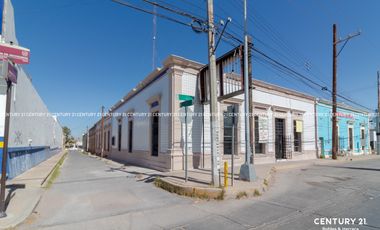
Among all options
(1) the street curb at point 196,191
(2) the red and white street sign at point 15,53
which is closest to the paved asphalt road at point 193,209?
(1) the street curb at point 196,191

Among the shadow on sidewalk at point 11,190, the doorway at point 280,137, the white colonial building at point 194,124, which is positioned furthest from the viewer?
the doorway at point 280,137

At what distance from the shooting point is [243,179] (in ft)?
27.8

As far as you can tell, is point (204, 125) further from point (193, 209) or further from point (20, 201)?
point (20, 201)

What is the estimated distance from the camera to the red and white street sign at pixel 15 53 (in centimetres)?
616

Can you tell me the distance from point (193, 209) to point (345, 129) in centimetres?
2712

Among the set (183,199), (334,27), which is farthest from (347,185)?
(334,27)

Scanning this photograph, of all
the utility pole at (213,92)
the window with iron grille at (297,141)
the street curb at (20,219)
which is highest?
the utility pole at (213,92)

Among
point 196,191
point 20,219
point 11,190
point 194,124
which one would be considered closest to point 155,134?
point 194,124

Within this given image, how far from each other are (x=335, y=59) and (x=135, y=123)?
17.8m

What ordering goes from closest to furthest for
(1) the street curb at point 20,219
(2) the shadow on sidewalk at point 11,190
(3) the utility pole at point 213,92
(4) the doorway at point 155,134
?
1. (1) the street curb at point 20,219
2. (2) the shadow on sidewalk at point 11,190
3. (3) the utility pole at point 213,92
4. (4) the doorway at point 155,134

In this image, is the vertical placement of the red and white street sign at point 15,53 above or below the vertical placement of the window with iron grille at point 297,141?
above

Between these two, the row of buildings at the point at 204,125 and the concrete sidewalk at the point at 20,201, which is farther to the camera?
the row of buildings at the point at 204,125

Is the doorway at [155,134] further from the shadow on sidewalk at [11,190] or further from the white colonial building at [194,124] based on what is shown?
the shadow on sidewalk at [11,190]

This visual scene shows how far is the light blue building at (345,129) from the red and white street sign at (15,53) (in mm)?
22762
